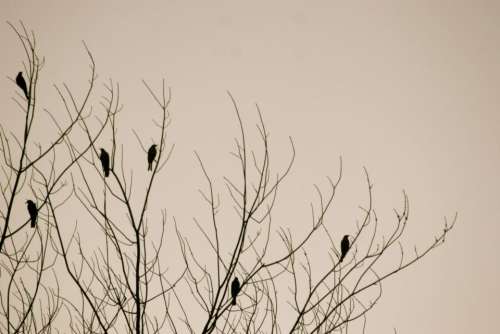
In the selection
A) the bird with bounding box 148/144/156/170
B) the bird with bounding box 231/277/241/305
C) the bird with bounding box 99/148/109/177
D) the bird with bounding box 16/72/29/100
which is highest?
the bird with bounding box 16/72/29/100

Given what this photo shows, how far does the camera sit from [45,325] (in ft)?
11.1

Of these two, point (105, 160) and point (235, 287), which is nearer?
point (105, 160)

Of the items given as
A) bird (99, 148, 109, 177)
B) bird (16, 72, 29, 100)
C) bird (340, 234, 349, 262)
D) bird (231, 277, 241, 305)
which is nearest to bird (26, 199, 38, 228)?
bird (99, 148, 109, 177)

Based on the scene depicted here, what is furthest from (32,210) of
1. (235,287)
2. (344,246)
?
(344,246)

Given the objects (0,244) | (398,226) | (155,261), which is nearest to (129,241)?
(155,261)

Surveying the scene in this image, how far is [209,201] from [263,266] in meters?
0.48

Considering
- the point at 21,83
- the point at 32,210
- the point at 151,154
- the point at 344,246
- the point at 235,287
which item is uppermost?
the point at 21,83

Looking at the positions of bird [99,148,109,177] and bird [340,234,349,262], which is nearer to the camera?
bird [99,148,109,177]

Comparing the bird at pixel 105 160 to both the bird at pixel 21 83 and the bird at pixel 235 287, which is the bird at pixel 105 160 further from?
the bird at pixel 235 287

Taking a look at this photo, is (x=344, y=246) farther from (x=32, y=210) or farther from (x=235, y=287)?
(x=32, y=210)

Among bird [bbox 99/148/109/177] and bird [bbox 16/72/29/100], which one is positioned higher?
bird [bbox 16/72/29/100]

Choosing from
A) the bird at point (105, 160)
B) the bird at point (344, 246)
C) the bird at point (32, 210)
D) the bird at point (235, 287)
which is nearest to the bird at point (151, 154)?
the bird at point (105, 160)

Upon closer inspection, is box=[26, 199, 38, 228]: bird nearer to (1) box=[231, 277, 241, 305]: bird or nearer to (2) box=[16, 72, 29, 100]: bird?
(2) box=[16, 72, 29, 100]: bird

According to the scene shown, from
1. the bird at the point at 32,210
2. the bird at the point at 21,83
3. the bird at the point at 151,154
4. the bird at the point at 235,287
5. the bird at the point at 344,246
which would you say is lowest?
the bird at the point at 235,287
